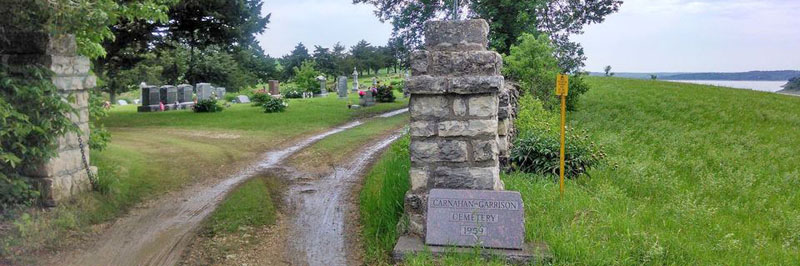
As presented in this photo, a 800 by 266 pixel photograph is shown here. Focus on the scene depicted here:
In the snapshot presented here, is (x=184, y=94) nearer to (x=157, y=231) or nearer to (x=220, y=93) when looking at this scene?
(x=220, y=93)

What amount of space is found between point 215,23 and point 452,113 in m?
15.6

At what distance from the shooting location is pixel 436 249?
5293mm

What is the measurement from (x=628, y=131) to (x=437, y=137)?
1036 centimetres

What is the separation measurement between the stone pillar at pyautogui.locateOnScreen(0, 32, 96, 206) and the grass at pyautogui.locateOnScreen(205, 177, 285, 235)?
215 cm

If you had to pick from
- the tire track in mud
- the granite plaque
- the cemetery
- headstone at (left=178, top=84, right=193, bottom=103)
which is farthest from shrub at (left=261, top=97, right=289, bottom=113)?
the granite plaque

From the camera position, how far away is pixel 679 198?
25.4 feet

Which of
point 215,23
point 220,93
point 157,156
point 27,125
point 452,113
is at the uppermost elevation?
point 215,23

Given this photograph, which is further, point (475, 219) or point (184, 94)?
point (184, 94)

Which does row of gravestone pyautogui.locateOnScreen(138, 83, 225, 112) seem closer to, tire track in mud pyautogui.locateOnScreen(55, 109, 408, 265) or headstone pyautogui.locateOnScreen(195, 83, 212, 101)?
headstone pyautogui.locateOnScreen(195, 83, 212, 101)

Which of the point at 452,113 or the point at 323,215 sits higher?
the point at 452,113

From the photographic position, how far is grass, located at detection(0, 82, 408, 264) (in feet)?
21.4

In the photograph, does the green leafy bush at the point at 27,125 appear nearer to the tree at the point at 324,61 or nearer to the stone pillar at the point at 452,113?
the stone pillar at the point at 452,113

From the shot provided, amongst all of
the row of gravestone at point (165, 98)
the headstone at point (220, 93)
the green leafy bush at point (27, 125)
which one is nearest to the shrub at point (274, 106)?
the row of gravestone at point (165, 98)

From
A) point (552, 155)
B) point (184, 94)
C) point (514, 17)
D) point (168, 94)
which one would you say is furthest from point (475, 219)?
point (184, 94)
